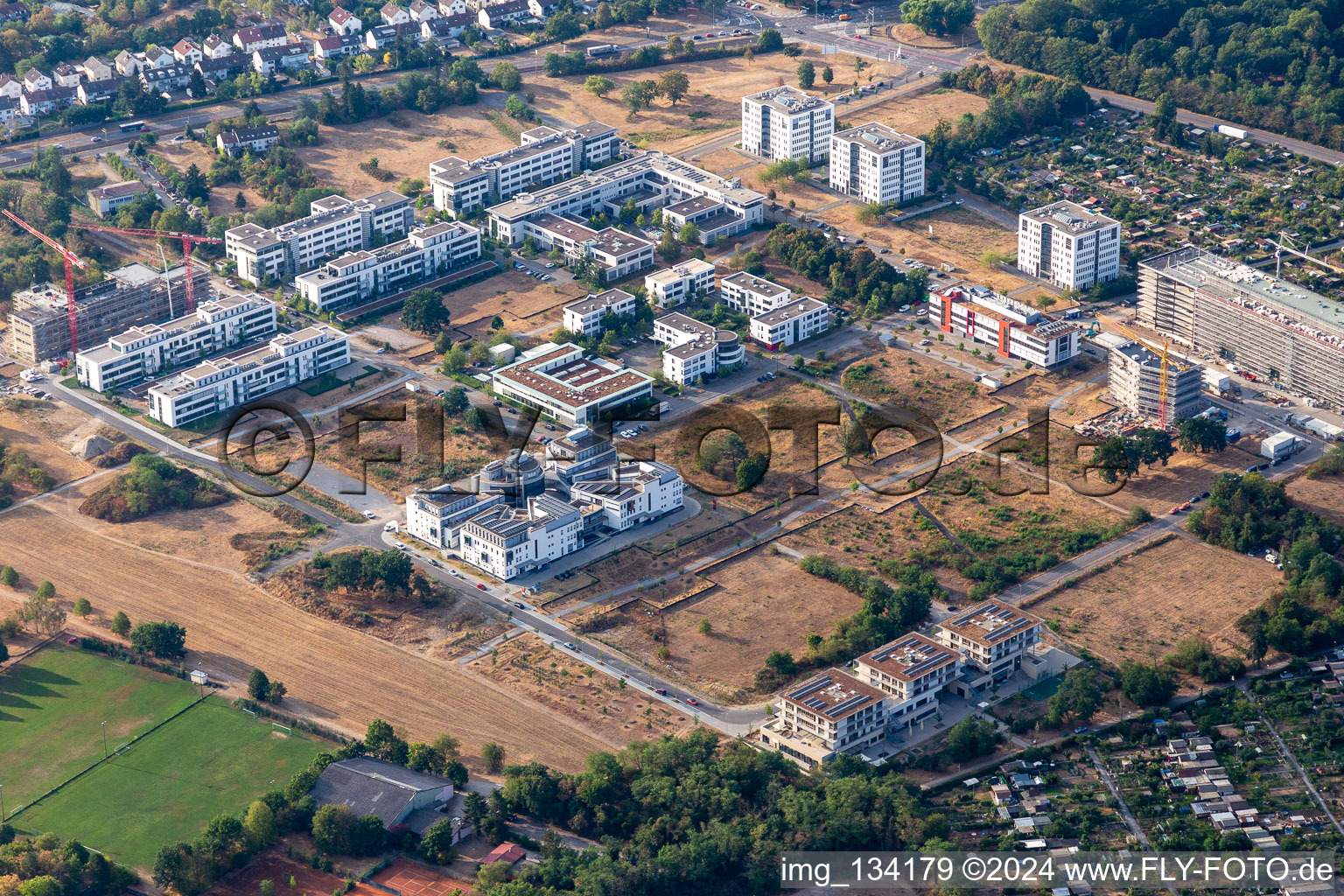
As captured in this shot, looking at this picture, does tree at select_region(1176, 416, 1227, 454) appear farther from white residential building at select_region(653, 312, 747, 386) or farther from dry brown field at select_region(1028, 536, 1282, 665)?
white residential building at select_region(653, 312, 747, 386)

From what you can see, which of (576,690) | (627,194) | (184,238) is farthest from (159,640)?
(627,194)

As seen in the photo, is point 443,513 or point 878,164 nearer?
point 443,513

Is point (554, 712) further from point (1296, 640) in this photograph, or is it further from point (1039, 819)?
point (1296, 640)

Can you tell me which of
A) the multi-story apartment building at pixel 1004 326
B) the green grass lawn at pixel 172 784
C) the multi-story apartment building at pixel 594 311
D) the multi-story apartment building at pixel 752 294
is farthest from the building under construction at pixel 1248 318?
the green grass lawn at pixel 172 784

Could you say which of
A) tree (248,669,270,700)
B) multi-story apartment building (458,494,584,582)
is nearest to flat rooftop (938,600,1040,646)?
multi-story apartment building (458,494,584,582)

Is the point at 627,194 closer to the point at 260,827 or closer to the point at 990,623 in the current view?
the point at 990,623
